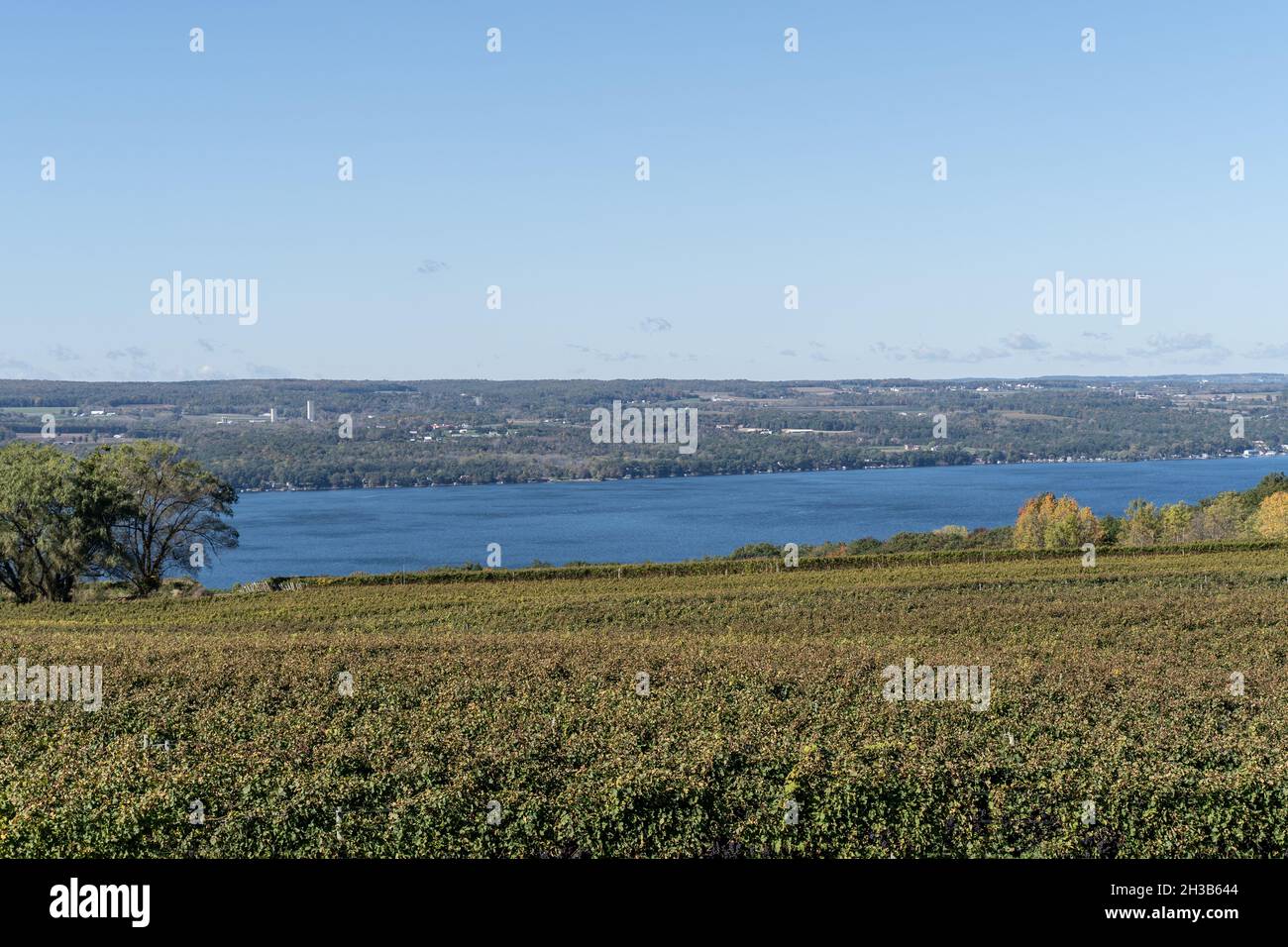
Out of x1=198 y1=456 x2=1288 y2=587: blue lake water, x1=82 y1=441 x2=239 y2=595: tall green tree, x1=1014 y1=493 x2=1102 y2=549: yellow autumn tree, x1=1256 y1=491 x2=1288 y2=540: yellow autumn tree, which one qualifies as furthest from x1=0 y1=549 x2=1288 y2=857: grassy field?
x1=198 y1=456 x2=1288 y2=587: blue lake water

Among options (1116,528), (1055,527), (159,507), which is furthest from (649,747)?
(1116,528)

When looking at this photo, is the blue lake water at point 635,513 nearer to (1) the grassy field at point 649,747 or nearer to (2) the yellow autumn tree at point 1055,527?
(2) the yellow autumn tree at point 1055,527

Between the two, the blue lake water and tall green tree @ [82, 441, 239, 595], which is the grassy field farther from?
the blue lake water

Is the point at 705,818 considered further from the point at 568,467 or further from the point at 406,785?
the point at 568,467

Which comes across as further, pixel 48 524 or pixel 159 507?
pixel 159 507

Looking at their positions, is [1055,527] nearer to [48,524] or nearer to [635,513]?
[48,524]

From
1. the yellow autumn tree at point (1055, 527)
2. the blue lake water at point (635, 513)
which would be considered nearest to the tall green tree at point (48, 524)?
the blue lake water at point (635, 513)
